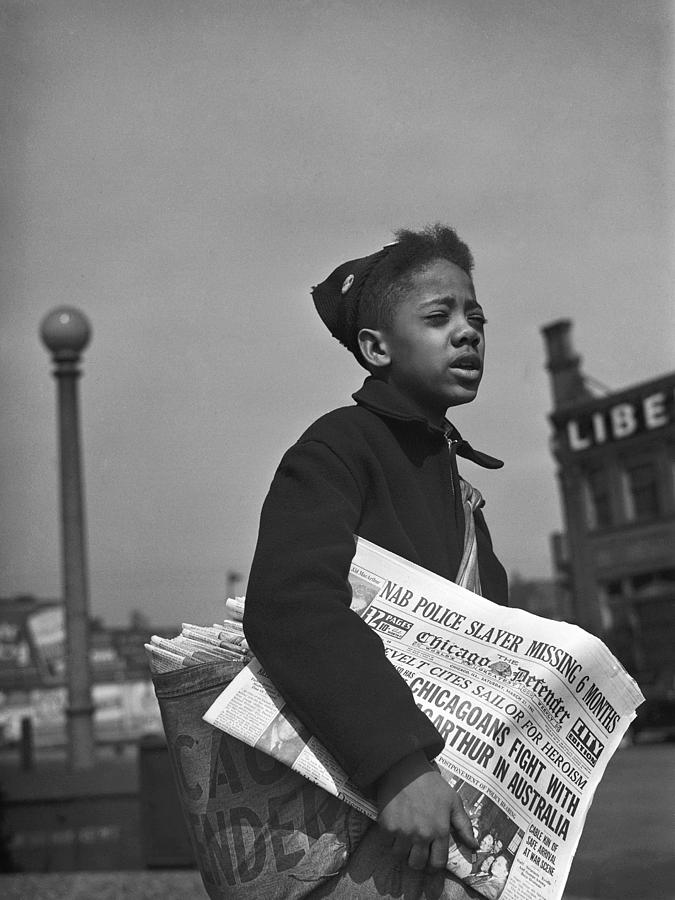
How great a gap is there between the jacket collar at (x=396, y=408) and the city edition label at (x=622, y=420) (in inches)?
910

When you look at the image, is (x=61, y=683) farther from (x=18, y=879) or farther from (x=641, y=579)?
(x=18, y=879)

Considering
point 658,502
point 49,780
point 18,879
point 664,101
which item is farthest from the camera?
point 658,502

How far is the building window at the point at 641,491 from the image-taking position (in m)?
26.2

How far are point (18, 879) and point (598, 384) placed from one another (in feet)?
78.1

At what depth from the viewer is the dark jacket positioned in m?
1.29

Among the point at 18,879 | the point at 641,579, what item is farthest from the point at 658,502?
the point at 18,879

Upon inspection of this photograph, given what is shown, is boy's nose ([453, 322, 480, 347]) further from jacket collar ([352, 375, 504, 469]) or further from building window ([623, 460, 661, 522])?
building window ([623, 460, 661, 522])

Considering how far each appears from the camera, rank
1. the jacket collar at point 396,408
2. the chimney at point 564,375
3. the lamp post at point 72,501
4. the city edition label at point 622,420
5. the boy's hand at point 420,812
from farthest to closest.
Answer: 1. the chimney at point 564,375
2. the city edition label at point 622,420
3. the lamp post at point 72,501
4. the jacket collar at point 396,408
5. the boy's hand at point 420,812

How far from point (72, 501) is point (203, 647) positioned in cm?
720

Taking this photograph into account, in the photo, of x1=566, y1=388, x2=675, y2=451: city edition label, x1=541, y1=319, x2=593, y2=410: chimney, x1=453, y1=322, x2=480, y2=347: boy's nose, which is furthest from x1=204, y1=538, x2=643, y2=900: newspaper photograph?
x1=541, y1=319, x2=593, y2=410: chimney

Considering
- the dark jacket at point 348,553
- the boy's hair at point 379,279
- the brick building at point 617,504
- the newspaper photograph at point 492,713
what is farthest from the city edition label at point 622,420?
the newspaper photograph at point 492,713

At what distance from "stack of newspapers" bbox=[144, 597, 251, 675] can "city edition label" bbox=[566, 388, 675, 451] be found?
2335cm

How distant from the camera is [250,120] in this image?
2178 millimetres

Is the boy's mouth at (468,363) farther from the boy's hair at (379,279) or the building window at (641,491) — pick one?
the building window at (641,491)
